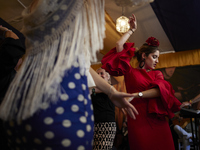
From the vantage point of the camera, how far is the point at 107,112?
2.16 metres

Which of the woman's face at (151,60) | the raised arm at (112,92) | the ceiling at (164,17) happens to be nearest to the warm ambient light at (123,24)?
the ceiling at (164,17)

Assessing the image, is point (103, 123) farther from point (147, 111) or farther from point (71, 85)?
point (71, 85)

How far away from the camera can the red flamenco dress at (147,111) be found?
1.52 m

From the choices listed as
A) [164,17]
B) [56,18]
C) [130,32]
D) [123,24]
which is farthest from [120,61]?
[164,17]

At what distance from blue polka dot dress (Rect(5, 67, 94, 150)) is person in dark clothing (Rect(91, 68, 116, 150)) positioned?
4.75ft

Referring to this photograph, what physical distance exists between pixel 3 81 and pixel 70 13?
2.49 feet

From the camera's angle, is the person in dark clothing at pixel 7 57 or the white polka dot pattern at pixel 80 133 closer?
the white polka dot pattern at pixel 80 133

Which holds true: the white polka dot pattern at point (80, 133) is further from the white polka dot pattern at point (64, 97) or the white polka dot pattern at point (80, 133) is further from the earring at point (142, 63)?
the earring at point (142, 63)

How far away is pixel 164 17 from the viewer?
384 centimetres

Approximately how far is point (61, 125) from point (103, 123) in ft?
5.33

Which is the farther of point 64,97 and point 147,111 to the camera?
point 147,111

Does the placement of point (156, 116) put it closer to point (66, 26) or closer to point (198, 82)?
point (66, 26)

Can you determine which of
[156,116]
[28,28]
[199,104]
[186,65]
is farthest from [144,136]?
[186,65]

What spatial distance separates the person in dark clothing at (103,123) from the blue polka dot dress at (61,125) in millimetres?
1447
